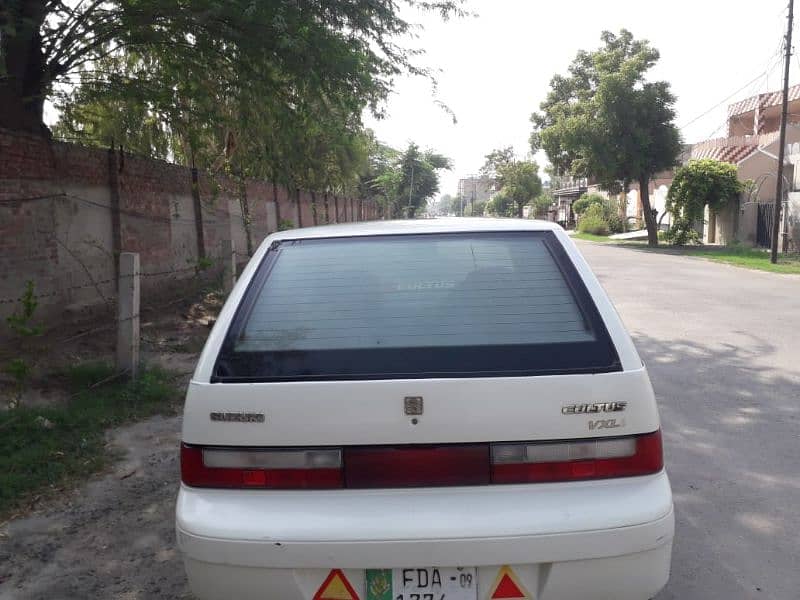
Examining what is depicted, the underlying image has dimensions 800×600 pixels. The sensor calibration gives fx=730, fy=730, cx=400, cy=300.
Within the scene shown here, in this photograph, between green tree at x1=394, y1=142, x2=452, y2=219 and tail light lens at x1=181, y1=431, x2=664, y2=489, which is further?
green tree at x1=394, y1=142, x2=452, y2=219

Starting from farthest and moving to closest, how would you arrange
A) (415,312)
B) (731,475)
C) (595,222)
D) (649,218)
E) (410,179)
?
1. (410,179)
2. (595,222)
3. (649,218)
4. (731,475)
5. (415,312)

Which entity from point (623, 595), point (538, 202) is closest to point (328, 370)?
point (623, 595)

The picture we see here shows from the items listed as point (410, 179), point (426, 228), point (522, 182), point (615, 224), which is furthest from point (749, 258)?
point (522, 182)

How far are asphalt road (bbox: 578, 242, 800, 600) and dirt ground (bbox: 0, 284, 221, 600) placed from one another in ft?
7.60

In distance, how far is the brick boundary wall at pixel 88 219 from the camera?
7.13 m

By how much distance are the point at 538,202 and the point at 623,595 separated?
8526 cm

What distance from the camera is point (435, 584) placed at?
7.22ft

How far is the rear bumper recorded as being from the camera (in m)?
2.17

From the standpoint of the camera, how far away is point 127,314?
6.25 m

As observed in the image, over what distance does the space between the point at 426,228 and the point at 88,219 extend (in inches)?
268

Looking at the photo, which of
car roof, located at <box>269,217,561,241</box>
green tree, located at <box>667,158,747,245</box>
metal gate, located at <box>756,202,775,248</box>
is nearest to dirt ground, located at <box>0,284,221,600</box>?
car roof, located at <box>269,217,561,241</box>

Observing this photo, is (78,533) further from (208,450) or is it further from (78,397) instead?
(78,397)

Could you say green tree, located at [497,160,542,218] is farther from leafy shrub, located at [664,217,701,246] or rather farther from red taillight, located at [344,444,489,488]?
red taillight, located at [344,444,489,488]

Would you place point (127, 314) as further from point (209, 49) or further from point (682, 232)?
point (682, 232)
